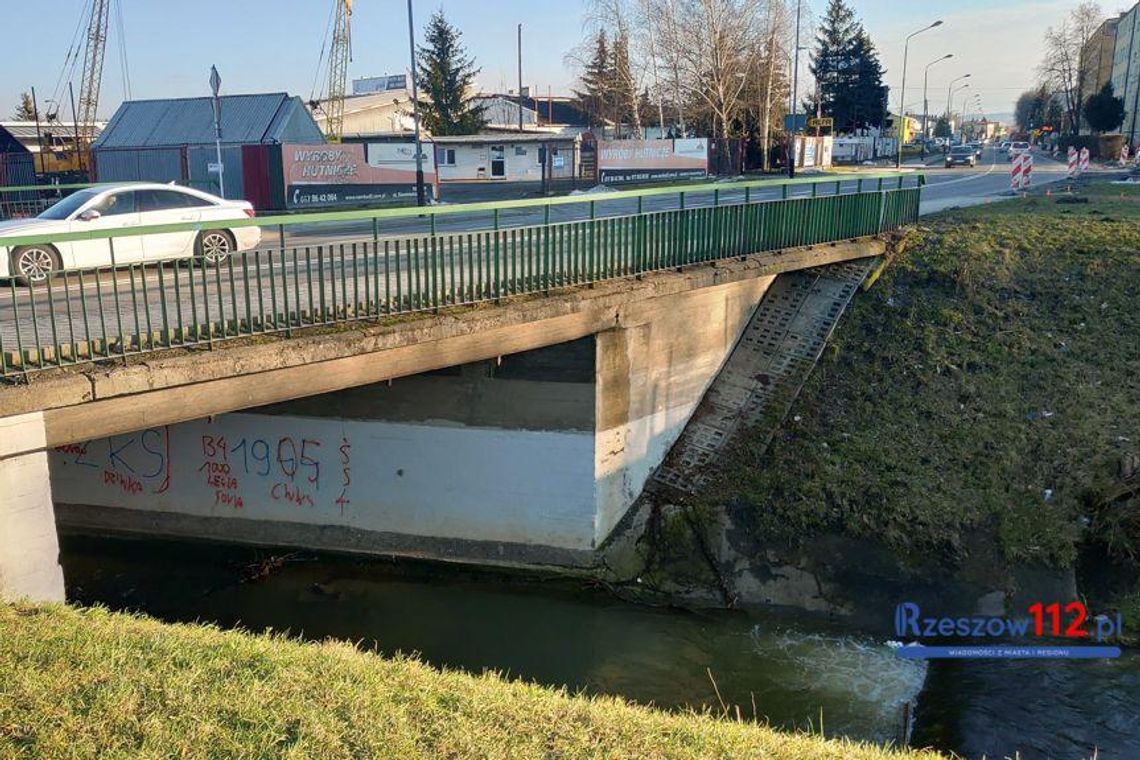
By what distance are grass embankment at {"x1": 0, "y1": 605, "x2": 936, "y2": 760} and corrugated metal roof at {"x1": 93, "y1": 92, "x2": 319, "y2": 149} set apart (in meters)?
38.2

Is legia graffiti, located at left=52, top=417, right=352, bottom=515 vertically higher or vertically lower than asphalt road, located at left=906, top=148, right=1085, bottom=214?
lower

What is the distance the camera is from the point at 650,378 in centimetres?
1316

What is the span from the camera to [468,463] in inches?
495

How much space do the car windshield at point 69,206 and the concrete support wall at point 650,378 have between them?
7.48 meters

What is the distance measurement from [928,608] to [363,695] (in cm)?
821

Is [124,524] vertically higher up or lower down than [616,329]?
lower down

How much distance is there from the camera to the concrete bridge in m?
9.25

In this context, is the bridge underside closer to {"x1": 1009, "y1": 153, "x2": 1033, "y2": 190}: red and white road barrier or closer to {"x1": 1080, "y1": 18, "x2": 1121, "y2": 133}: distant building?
{"x1": 1009, "y1": 153, "x2": 1033, "y2": 190}: red and white road barrier

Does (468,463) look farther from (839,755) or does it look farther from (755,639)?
(839,755)

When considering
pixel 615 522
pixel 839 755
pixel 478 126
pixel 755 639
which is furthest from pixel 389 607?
pixel 478 126

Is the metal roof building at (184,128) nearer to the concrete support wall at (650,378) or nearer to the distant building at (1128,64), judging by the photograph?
the concrete support wall at (650,378)

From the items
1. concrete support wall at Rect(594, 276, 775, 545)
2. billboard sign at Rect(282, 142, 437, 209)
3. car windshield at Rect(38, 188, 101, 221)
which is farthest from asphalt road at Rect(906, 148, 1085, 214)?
car windshield at Rect(38, 188, 101, 221)

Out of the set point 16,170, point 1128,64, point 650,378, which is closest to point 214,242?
point 650,378

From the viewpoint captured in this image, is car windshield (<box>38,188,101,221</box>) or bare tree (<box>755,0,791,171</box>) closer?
car windshield (<box>38,188,101,221</box>)
